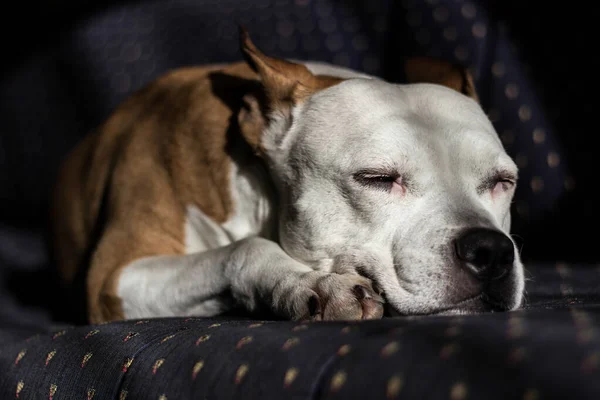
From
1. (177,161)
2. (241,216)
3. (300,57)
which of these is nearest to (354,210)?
(241,216)

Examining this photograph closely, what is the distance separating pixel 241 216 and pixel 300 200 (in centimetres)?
30

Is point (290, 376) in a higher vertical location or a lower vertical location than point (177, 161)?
higher

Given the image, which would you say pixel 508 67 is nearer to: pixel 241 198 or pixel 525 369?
pixel 241 198

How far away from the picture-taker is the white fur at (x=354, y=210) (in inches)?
53.8

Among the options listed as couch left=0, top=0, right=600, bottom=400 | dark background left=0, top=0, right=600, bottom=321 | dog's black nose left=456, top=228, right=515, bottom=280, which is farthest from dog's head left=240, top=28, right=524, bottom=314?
dark background left=0, top=0, right=600, bottom=321

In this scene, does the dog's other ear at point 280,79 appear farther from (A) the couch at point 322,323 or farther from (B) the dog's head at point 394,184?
(A) the couch at point 322,323

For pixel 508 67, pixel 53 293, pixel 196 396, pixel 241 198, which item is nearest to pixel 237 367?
pixel 196 396

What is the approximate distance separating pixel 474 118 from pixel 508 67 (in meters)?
0.84

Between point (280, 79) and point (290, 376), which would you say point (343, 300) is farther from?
point (280, 79)

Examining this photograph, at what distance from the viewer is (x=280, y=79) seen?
5.85 ft

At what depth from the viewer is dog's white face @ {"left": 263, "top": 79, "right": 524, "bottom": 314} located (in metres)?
1.34

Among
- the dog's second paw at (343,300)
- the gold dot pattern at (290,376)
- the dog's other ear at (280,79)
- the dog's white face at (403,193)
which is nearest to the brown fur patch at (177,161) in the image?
the dog's other ear at (280,79)

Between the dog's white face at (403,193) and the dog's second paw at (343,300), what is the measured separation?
0.28 ft

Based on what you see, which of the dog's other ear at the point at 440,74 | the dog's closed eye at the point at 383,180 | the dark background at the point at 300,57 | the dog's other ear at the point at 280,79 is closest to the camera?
the dog's closed eye at the point at 383,180
